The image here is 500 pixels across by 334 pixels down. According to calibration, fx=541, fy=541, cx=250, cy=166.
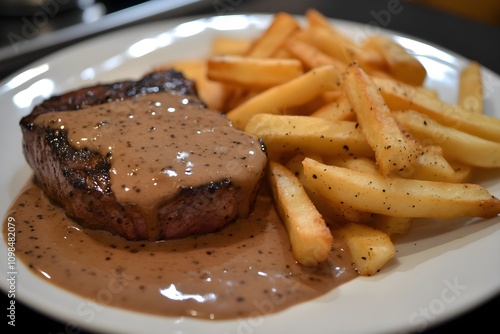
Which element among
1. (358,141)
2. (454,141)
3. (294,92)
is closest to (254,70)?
(294,92)

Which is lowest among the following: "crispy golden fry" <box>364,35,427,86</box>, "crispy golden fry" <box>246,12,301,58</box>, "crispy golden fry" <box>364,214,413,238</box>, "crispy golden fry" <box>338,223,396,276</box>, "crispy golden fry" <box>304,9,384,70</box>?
A: "crispy golden fry" <box>364,214,413,238</box>

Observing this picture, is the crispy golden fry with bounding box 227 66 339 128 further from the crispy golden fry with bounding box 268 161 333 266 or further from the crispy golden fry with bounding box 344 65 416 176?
the crispy golden fry with bounding box 268 161 333 266

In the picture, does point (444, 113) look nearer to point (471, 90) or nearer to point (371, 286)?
point (471, 90)

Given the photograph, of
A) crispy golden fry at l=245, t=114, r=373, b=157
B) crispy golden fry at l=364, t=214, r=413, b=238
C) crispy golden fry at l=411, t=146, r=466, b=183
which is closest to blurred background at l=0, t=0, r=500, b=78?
crispy golden fry at l=411, t=146, r=466, b=183

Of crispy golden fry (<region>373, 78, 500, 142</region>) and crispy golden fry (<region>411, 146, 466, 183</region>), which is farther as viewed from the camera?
crispy golden fry (<region>373, 78, 500, 142</region>)

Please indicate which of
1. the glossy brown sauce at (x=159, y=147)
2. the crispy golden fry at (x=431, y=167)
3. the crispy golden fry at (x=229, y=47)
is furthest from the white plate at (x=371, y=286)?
the crispy golden fry at (x=229, y=47)

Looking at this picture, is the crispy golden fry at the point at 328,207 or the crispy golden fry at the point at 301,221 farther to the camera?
the crispy golden fry at the point at 328,207

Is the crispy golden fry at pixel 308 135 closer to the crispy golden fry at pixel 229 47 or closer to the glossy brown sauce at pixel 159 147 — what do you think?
the glossy brown sauce at pixel 159 147
